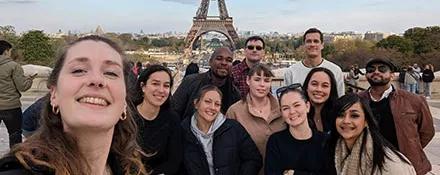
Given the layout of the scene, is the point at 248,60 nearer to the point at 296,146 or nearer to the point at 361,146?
the point at 296,146

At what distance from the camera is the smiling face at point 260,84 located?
4539 millimetres

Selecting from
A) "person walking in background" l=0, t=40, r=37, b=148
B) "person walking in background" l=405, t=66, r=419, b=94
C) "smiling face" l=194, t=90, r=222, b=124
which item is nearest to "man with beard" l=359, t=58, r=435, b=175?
"smiling face" l=194, t=90, r=222, b=124

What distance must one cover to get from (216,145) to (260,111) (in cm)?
47

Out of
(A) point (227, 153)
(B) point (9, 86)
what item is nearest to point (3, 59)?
(B) point (9, 86)

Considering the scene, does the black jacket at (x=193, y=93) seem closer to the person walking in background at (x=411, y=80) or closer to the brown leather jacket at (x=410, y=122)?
the brown leather jacket at (x=410, y=122)

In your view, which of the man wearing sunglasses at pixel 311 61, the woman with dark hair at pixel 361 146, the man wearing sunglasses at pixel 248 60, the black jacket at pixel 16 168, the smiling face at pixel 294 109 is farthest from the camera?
the man wearing sunglasses at pixel 248 60

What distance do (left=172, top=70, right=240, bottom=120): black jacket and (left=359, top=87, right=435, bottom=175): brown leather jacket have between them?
143 cm

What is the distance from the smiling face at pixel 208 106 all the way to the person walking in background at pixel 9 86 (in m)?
3.21

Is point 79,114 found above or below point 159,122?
above

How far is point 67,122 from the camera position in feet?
5.07

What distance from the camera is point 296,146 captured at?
161 inches

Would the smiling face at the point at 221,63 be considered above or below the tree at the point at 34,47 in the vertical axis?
above

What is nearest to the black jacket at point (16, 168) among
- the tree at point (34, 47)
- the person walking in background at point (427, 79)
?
the person walking in background at point (427, 79)

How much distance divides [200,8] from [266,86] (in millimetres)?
52598
